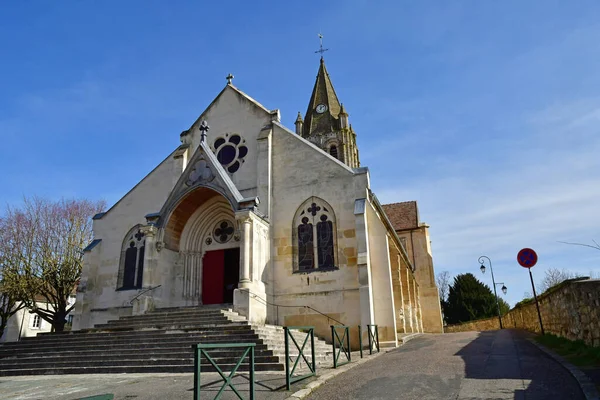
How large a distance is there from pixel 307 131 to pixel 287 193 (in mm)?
22022

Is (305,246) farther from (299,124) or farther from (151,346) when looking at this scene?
(299,124)

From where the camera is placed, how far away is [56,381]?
936 centimetres

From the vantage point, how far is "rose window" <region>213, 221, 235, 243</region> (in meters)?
18.0

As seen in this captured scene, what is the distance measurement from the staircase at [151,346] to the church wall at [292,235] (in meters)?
2.18

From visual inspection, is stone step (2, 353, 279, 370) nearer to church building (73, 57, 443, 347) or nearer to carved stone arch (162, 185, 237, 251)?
church building (73, 57, 443, 347)

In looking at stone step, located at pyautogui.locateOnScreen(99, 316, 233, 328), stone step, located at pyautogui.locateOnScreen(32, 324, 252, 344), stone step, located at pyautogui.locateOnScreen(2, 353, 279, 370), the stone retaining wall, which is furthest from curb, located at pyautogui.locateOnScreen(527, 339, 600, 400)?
stone step, located at pyautogui.locateOnScreen(99, 316, 233, 328)

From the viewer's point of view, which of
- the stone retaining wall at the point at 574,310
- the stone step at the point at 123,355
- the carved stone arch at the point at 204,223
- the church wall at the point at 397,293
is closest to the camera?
the stone retaining wall at the point at 574,310

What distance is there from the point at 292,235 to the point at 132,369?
786 centimetres

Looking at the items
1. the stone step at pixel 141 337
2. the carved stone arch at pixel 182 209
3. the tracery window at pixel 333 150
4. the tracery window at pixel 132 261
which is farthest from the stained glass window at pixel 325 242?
the tracery window at pixel 333 150

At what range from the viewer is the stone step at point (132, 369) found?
358 inches

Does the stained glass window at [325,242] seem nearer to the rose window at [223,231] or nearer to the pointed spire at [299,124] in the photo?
the rose window at [223,231]

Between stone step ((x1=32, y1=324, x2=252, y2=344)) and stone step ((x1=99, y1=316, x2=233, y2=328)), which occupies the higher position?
stone step ((x1=99, y1=316, x2=233, y2=328))

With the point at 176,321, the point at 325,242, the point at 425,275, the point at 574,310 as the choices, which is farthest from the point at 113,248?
the point at 425,275

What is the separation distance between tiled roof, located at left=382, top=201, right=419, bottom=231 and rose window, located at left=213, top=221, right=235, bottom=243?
69.5ft
